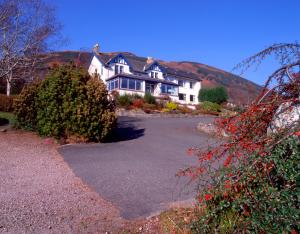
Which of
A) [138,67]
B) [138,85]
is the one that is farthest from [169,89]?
[138,85]

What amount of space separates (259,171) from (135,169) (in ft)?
18.5

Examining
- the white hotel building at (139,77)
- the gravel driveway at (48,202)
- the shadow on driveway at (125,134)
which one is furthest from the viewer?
the white hotel building at (139,77)

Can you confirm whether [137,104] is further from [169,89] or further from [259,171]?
[259,171]

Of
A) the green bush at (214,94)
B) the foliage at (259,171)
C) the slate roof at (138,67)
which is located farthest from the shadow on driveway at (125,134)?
the green bush at (214,94)

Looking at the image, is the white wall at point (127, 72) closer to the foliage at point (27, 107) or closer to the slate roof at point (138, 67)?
the slate roof at point (138, 67)

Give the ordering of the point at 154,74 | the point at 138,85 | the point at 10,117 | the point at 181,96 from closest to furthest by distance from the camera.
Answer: the point at 10,117
the point at 138,85
the point at 154,74
the point at 181,96

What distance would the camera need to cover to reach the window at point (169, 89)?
145 feet

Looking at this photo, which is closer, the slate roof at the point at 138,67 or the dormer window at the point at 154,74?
the slate roof at the point at 138,67

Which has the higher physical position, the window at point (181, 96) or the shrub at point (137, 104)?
the window at point (181, 96)

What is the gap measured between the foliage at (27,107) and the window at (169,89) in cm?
3054

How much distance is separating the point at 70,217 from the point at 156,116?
2215cm

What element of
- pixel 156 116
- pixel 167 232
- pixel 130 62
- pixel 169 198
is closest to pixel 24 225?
pixel 167 232

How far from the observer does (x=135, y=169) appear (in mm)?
8336

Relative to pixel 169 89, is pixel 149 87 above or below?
above
